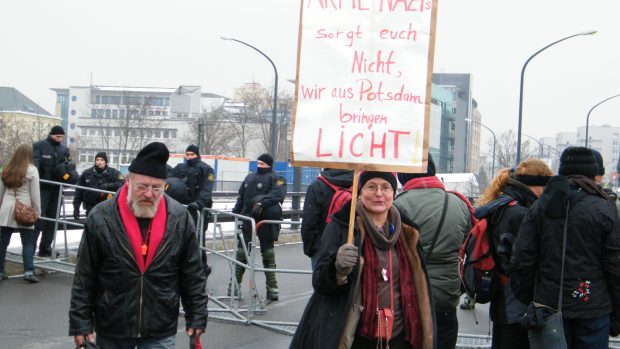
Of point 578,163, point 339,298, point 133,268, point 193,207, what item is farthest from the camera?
point 193,207

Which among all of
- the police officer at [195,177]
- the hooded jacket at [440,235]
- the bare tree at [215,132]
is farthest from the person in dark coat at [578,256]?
the bare tree at [215,132]

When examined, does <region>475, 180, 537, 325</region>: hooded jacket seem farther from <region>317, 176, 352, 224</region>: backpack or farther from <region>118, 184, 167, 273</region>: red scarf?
<region>118, 184, 167, 273</region>: red scarf

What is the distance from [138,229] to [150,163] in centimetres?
37

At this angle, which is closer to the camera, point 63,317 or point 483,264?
point 483,264

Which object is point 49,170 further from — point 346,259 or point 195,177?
point 346,259

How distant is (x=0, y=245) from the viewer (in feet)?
37.3

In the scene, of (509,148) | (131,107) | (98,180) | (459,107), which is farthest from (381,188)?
(131,107)

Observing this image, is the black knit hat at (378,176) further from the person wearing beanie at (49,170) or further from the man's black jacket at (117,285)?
the person wearing beanie at (49,170)

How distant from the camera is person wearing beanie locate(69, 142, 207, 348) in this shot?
470 centimetres

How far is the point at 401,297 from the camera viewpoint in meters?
4.57

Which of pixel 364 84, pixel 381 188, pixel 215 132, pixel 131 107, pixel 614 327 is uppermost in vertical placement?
pixel 131 107

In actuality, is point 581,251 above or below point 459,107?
below

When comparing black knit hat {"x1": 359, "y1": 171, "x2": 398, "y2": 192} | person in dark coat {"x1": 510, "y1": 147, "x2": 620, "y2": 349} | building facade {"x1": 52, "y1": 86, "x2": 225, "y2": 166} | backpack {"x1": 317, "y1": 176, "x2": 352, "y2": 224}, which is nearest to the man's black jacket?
black knit hat {"x1": 359, "y1": 171, "x2": 398, "y2": 192}

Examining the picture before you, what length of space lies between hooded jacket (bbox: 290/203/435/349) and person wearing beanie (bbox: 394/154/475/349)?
112 centimetres
